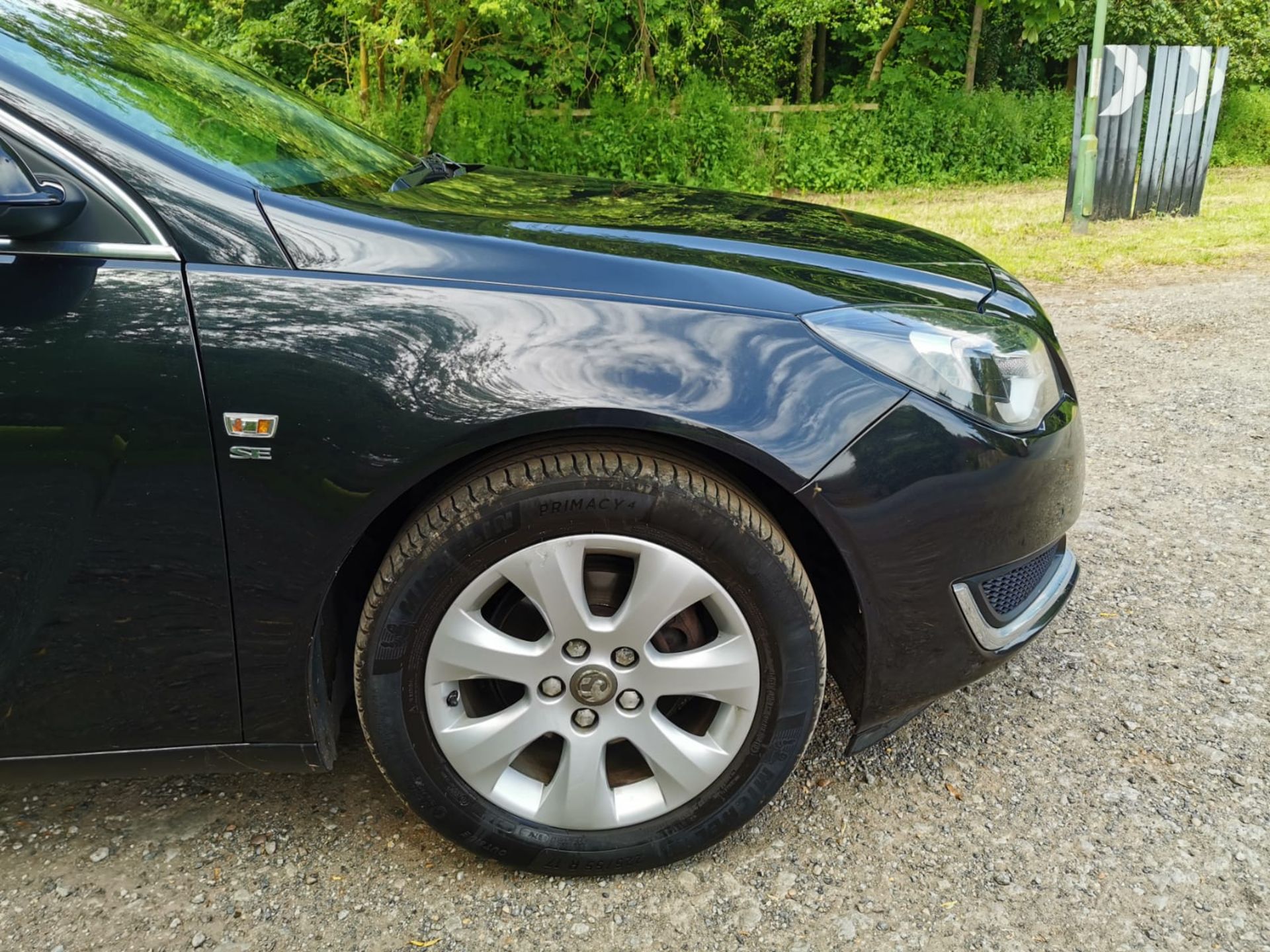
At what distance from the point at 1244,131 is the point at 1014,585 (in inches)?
871

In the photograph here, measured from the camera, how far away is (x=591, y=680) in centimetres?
185

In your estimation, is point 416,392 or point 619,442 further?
point 619,442

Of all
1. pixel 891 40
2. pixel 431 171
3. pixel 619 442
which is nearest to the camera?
pixel 619 442

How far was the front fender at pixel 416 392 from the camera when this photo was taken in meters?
1.69

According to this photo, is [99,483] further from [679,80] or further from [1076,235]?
[679,80]

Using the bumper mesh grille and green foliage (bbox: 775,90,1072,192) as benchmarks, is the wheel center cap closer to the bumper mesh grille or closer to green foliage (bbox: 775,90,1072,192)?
the bumper mesh grille

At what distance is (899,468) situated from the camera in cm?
182

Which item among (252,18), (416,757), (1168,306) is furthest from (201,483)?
(252,18)

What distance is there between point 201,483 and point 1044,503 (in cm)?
159

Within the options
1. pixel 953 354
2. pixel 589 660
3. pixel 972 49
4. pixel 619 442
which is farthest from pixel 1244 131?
pixel 589 660

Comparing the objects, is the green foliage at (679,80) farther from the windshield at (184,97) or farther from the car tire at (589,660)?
the car tire at (589,660)

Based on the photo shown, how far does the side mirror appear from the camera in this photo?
1.60 m

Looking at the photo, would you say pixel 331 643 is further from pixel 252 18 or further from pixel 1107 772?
pixel 252 18

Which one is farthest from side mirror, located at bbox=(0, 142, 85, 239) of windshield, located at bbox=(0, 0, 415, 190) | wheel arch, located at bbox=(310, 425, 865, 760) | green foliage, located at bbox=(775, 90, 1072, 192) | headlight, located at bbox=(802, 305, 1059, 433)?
green foliage, located at bbox=(775, 90, 1072, 192)
